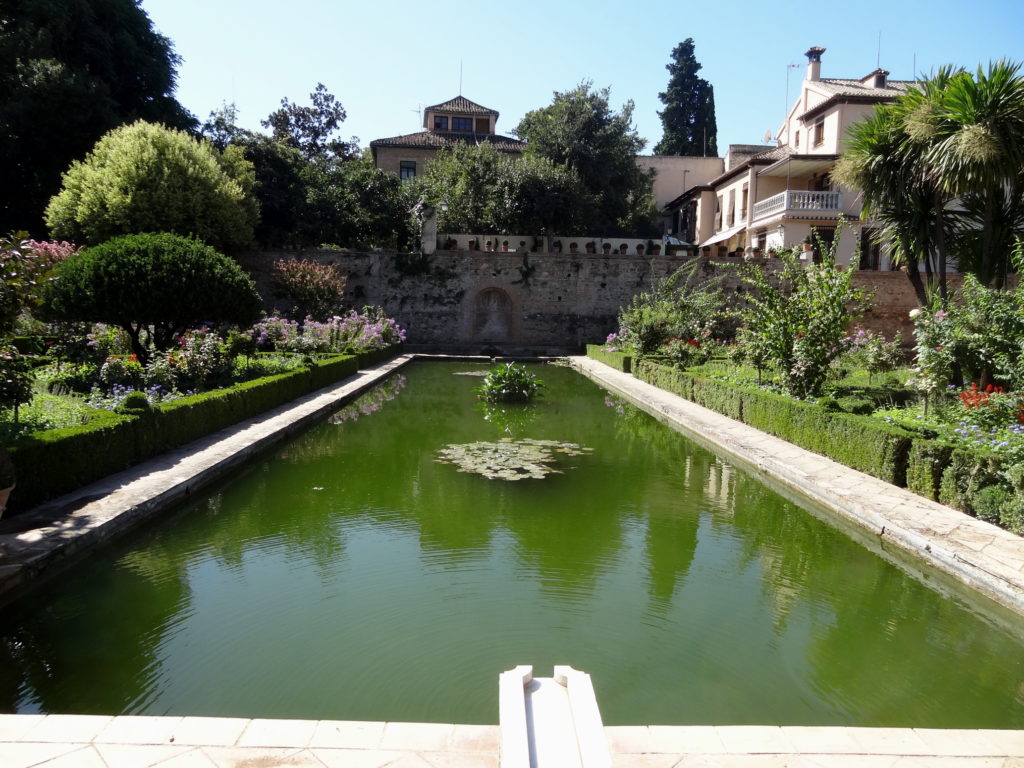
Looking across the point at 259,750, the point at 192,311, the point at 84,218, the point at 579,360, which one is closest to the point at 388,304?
the point at 579,360

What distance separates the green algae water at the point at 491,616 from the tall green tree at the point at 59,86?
2056cm

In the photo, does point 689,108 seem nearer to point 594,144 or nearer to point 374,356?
point 594,144

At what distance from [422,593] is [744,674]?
79.3 inches

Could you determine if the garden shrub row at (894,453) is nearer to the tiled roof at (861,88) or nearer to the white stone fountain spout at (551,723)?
the white stone fountain spout at (551,723)

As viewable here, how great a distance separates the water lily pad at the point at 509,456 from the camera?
298 inches

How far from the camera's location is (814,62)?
30250 mm

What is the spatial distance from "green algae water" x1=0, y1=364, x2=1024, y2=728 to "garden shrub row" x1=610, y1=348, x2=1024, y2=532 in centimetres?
117

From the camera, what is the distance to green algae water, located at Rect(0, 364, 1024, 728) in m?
3.38

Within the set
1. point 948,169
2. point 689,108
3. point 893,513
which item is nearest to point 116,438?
point 893,513

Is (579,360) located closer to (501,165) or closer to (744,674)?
(501,165)

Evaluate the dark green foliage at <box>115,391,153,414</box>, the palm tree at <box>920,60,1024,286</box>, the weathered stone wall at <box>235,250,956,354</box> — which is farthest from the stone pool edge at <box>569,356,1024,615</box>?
the weathered stone wall at <box>235,250,956,354</box>

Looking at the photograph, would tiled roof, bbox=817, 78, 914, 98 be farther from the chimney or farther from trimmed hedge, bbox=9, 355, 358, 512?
trimmed hedge, bbox=9, 355, 358, 512

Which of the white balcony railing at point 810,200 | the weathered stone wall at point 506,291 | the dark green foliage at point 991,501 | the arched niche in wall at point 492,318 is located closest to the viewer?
the dark green foliage at point 991,501

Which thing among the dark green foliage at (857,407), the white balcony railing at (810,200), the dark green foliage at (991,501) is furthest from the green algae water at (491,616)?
the white balcony railing at (810,200)
